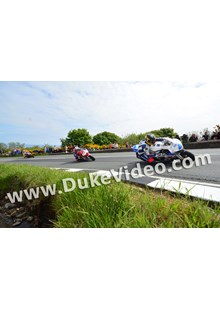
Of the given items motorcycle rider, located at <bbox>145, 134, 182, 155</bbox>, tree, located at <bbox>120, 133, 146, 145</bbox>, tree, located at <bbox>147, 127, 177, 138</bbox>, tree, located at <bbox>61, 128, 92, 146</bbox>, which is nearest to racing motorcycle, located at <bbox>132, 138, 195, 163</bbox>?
motorcycle rider, located at <bbox>145, 134, 182, 155</bbox>

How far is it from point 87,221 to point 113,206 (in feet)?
1.30

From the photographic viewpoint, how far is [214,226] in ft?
5.51

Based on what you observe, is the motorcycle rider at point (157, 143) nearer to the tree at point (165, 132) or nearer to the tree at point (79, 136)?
the tree at point (165, 132)

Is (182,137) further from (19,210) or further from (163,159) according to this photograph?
(19,210)

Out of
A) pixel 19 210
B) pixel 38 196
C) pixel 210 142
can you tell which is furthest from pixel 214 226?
pixel 210 142

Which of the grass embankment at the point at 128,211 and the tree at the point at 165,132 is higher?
the tree at the point at 165,132

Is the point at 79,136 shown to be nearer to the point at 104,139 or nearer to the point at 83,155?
the point at 104,139

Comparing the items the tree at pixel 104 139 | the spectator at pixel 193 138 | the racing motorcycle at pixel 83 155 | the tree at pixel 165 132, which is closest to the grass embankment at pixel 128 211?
the racing motorcycle at pixel 83 155

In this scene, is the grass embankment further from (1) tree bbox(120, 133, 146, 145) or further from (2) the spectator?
(1) tree bbox(120, 133, 146, 145)

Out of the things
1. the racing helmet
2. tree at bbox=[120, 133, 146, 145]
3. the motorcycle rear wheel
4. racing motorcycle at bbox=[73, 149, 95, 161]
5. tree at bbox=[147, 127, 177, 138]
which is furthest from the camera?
tree at bbox=[120, 133, 146, 145]

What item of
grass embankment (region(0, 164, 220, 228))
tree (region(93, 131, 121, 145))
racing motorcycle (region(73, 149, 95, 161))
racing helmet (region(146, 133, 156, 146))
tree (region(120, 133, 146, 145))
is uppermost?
tree (region(93, 131, 121, 145))

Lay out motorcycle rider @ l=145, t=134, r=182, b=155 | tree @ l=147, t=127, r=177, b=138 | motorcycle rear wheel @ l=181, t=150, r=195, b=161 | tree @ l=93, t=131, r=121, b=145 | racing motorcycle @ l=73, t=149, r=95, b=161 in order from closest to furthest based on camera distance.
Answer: motorcycle rider @ l=145, t=134, r=182, b=155 < motorcycle rear wheel @ l=181, t=150, r=195, b=161 < racing motorcycle @ l=73, t=149, r=95, b=161 < tree @ l=147, t=127, r=177, b=138 < tree @ l=93, t=131, r=121, b=145

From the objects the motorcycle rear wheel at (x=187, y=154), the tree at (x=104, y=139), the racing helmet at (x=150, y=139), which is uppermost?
the tree at (x=104, y=139)

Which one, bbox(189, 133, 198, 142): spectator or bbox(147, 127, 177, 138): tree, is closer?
bbox(189, 133, 198, 142): spectator
